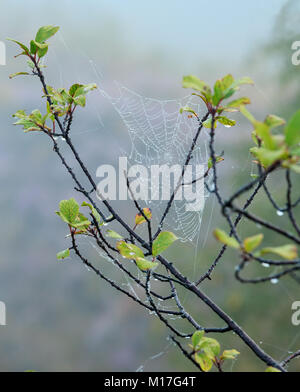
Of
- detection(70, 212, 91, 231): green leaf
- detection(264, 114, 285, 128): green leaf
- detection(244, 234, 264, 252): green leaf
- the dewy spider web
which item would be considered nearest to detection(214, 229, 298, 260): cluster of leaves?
detection(244, 234, 264, 252): green leaf

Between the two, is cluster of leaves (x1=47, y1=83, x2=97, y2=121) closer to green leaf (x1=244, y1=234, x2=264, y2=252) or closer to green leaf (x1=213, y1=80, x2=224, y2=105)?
green leaf (x1=213, y1=80, x2=224, y2=105)

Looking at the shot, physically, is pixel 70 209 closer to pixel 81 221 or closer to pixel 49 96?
pixel 81 221

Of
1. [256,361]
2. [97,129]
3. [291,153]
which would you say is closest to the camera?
[291,153]

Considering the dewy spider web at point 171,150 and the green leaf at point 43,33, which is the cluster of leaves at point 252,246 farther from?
the dewy spider web at point 171,150

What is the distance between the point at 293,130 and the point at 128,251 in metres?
0.26

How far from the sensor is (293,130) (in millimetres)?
324

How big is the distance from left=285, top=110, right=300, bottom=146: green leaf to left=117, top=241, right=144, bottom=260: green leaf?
0.79 feet

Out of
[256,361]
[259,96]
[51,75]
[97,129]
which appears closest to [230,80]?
[259,96]

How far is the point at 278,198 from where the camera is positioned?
2732 millimetres

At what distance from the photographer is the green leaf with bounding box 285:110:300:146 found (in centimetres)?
32

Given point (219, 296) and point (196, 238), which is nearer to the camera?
point (219, 296)

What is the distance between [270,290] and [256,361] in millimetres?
483
